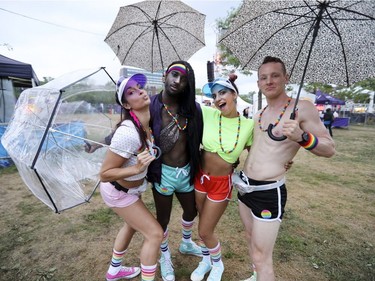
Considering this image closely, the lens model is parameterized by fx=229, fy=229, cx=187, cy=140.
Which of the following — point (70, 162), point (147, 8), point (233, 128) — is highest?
point (147, 8)

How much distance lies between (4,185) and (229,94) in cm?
586

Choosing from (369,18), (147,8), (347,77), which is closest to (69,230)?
(147,8)

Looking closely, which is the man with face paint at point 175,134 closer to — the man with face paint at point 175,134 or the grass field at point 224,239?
the man with face paint at point 175,134

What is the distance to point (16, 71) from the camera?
6.93 metres

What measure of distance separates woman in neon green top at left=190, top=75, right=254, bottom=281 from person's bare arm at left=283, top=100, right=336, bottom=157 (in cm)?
50

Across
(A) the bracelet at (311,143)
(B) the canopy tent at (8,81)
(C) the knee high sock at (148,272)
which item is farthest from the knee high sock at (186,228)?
A: (B) the canopy tent at (8,81)

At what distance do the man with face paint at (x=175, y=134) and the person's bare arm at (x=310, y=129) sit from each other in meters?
0.91

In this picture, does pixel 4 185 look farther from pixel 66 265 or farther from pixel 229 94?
pixel 229 94

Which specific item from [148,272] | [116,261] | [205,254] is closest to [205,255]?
[205,254]

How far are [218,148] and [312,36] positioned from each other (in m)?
1.23

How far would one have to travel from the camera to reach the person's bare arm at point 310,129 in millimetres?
1688

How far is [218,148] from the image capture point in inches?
87.7

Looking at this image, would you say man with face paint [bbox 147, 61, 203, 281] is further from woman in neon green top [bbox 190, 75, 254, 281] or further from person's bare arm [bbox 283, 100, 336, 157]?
person's bare arm [bbox 283, 100, 336, 157]

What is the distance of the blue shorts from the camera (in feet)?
7.54
